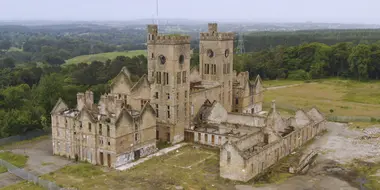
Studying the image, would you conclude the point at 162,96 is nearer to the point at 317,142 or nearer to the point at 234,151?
the point at 234,151

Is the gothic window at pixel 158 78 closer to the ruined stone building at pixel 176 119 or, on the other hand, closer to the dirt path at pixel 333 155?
the ruined stone building at pixel 176 119

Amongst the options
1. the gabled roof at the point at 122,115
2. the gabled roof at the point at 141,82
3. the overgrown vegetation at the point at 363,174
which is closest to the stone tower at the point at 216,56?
the gabled roof at the point at 141,82

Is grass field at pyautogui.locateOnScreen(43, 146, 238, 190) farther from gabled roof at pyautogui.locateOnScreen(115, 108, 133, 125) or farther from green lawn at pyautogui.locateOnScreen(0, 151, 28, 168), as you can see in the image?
green lawn at pyautogui.locateOnScreen(0, 151, 28, 168)

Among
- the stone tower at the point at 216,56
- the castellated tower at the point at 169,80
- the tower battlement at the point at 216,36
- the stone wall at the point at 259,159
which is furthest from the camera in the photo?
the stone tower at the point at 216,56

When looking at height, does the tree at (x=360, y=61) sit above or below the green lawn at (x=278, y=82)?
above

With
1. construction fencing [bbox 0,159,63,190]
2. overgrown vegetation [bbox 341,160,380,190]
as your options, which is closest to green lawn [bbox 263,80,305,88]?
overgrown vegetation [bbox 341,160,380,190]
